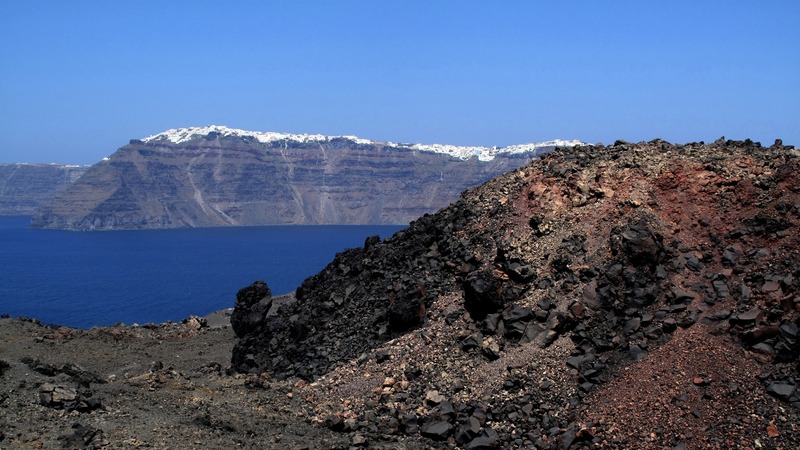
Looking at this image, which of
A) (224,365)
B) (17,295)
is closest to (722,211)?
(224,365)

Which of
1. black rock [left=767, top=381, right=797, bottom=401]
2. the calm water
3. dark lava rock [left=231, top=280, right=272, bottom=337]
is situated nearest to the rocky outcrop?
black rock [left=767, top=381, right=797, bottom=401]

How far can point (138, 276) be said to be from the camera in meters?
123

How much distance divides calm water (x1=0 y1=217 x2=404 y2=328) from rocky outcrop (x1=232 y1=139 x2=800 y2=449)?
54.3 meters

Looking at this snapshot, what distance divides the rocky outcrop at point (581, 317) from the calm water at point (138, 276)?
5429 cm

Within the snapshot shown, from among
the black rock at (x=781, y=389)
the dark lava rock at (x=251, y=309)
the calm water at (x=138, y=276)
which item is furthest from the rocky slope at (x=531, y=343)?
the calm water at (x=138, y=276)

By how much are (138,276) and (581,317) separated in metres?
111

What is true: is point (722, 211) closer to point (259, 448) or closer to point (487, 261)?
point (487, 261)

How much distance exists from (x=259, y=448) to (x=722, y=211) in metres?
15.8

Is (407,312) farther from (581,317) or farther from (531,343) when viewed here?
(581,317)

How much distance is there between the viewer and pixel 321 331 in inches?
1069

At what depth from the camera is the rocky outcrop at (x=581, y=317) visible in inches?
728

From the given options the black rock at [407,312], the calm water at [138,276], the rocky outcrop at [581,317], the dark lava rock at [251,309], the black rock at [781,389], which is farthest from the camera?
the calm water at [138,276]

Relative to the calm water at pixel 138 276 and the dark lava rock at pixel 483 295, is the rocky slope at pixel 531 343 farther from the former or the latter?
the calm water at pixel 138 276

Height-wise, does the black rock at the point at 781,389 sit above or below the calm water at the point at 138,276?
above
